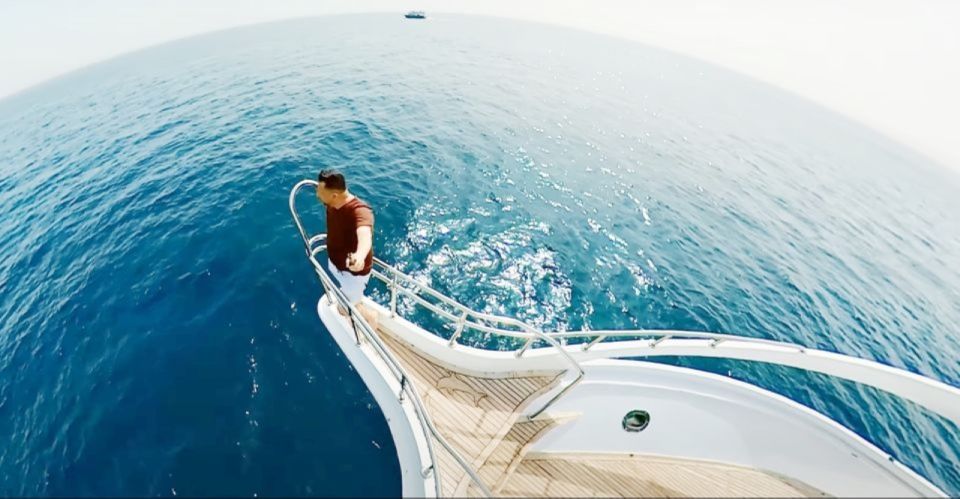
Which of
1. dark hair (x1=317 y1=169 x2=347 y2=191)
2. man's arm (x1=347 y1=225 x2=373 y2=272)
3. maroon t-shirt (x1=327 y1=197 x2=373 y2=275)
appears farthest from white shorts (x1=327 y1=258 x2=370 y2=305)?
dark hair (x1=317 y1=169 x2=347 y2=191)

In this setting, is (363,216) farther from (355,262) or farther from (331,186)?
(355,262)

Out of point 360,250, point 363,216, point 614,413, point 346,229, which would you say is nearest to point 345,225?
point 346,229

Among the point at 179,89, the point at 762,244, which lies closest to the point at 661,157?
the point at 762,244

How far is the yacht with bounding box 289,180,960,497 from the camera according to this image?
540 centimetres

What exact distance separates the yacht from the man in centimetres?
39

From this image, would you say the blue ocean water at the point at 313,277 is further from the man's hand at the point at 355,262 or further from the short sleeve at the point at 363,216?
the short sleeve at the point at 363,216

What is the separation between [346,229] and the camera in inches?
199

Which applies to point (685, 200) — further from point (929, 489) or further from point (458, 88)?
point (458, 88)

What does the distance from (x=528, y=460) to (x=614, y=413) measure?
5.98ft

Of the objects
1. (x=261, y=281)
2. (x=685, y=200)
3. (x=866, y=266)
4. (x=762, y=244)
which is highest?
(x=261, y=281)

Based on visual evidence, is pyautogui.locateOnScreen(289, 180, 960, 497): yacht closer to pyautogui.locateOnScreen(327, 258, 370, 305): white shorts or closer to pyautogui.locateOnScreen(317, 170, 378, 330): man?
pyautogui.locateOnScreen(327, 258, 370, 305): white shorts

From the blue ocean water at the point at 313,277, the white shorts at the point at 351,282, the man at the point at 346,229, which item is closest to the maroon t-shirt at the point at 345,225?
the man at the point at 346,229

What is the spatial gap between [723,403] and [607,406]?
1.92 metres

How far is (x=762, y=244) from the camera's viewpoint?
57.2ft
